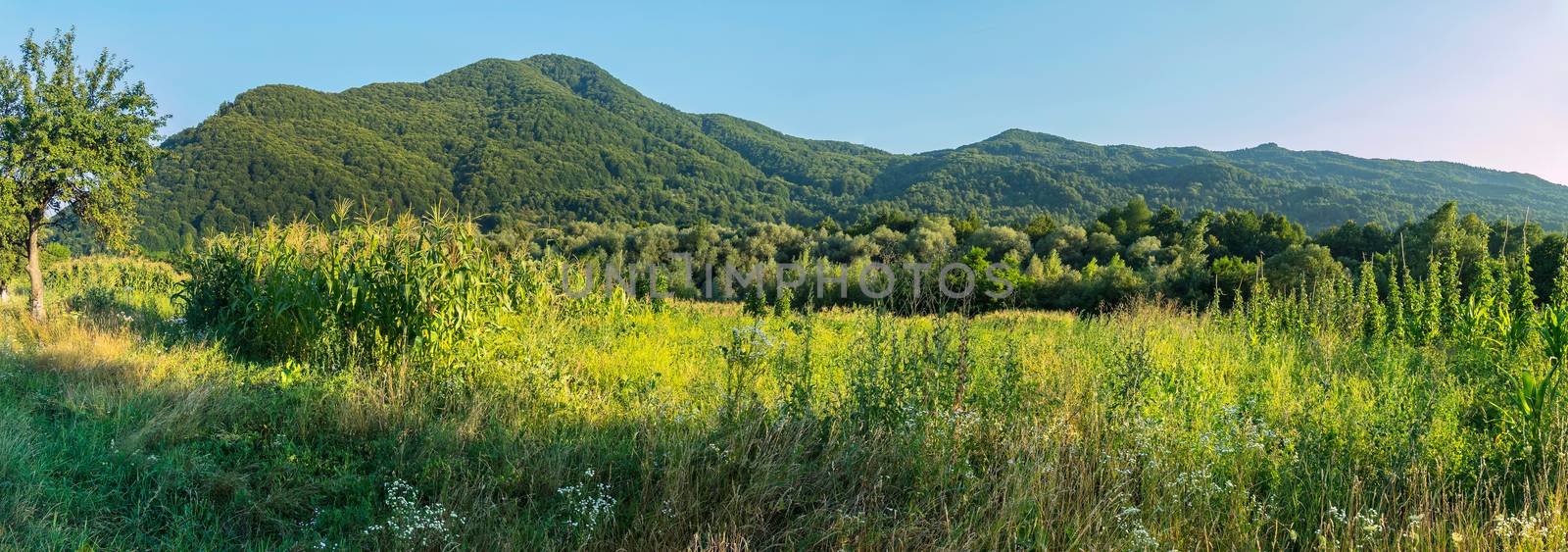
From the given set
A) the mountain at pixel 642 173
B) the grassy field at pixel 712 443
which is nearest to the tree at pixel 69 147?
the grassy field at pixel 712 443

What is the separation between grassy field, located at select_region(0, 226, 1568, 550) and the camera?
122 inches

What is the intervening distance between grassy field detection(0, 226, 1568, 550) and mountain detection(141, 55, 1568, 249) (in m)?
42.4

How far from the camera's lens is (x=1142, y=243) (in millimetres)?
28953

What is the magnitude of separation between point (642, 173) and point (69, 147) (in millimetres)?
94830

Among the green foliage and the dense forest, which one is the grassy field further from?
the dense forest

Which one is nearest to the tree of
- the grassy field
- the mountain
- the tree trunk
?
the tree trunk

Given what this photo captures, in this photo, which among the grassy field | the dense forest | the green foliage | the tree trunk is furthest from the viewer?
the dense forest

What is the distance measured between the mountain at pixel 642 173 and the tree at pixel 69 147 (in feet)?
119

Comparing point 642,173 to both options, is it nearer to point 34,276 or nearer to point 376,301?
point 34,276

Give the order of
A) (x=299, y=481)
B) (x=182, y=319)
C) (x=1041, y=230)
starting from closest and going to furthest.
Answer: (x=299, y=481), (x=182, y=319), (x=1041, y=230)

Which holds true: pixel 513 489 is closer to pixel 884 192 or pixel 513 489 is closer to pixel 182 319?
pixel 182 319

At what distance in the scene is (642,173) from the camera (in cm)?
10294

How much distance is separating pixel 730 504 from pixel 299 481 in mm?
2540

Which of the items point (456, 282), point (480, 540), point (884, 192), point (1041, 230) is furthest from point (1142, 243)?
point (884, 192)
